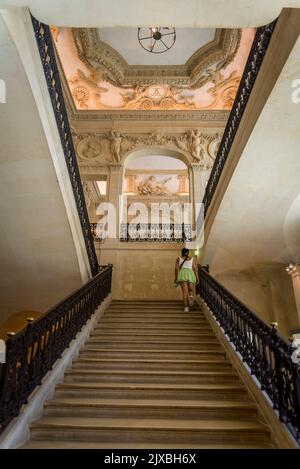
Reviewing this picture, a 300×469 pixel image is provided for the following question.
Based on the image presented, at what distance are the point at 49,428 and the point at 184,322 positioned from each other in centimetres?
338

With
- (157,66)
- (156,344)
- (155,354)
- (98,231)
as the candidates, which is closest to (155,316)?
(156,344)

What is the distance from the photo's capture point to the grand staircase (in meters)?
2.60

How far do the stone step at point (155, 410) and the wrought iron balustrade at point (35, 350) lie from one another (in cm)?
40

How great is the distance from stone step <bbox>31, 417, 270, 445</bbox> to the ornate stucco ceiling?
10.5 m

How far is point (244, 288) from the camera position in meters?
8.94

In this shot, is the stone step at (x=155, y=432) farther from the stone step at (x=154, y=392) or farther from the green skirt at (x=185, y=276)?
the green skirt at (x=185, y=276)

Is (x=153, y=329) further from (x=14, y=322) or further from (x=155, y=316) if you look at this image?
(x=14, y=322)

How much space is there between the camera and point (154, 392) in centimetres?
334

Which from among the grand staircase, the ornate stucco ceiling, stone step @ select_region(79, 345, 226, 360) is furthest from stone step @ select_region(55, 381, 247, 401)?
the ornate stucco ceiling

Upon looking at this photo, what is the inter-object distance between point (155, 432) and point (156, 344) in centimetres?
213

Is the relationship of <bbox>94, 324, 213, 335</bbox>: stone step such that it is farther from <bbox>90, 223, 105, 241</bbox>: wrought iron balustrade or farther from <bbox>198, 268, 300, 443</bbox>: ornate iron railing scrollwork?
<bbox>90, 223, 105, 241</bbox>: wrought iron balustrade

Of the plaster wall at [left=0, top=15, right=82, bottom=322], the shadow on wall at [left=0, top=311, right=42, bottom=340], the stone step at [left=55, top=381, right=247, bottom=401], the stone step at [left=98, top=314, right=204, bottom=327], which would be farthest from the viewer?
the shadow on wall at [left=0, top=311, right=42, bottom=340]

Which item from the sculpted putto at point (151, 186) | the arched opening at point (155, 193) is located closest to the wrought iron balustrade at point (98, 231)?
the arched opening at point (155, 193)

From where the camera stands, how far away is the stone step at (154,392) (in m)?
3.29
